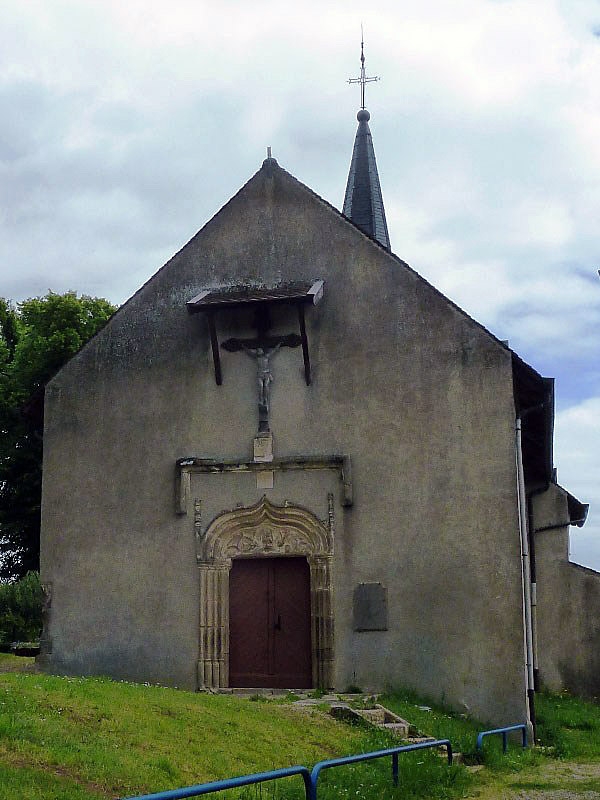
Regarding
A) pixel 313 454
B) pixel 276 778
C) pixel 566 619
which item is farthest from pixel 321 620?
pixel 276 778

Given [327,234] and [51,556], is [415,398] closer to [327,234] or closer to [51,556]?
[327,234]

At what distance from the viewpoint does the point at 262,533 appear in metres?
17.3

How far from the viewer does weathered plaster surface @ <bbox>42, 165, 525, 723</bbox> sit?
52.7 ft

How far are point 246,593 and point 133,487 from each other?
276 cm

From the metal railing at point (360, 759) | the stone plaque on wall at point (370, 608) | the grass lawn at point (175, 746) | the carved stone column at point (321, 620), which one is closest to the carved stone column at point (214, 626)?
the carved stone column at point (321, 620)

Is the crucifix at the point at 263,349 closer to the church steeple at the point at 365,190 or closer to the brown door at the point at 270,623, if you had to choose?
the brown door at the point at 270,623

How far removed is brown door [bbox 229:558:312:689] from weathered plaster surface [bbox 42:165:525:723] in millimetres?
777

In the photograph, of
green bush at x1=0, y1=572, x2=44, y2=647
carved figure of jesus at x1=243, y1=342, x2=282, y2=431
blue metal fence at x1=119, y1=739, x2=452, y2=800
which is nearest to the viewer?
blue metal fence at x1=119, y1=739, x2=452, y2=800

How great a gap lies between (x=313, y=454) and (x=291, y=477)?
1.82 feet

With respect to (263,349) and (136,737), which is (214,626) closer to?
(263,349)

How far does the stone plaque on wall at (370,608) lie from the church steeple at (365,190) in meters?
13.0

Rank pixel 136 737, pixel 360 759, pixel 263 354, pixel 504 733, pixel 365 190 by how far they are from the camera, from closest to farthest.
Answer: pixel 360 759 < pixel 136 737 < pixel 504 733 < pixel 263 354 < pixel 365 190

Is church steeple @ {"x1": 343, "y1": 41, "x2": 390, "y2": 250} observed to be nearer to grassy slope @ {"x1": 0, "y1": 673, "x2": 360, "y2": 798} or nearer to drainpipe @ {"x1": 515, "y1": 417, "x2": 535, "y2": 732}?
drainpipe @ {"x1": 515, "y1": 417, "x2": 535, "y2": 732}

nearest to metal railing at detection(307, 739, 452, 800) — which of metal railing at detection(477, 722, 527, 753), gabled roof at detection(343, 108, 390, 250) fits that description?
metal railing at detection(477, 722, 527, 753)
